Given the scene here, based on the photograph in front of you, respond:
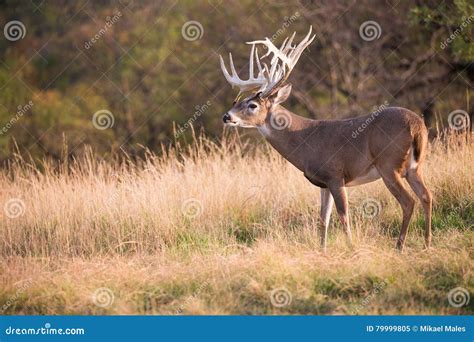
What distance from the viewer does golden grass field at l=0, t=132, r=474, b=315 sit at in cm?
790

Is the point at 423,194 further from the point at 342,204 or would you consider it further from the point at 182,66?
the point at 182,66

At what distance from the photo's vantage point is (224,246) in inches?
383

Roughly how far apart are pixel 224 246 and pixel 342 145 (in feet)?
5.88

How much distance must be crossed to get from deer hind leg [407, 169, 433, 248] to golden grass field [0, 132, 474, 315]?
0.17m

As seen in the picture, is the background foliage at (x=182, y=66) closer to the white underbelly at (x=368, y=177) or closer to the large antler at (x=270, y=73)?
the large antler at (x=270, y=73)

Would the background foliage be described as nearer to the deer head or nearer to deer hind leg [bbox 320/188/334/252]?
the deer head

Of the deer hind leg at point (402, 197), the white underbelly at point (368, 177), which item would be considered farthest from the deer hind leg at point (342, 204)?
the deer hind leg at point (402, 197)

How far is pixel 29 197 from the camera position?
11.5 m

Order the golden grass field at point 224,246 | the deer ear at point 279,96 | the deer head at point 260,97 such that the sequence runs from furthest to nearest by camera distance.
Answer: the deer ear at point 279,96, the deer head at point 260,97, the golden grass field at point 224,246

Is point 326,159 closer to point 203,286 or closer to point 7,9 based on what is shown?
point 203,286

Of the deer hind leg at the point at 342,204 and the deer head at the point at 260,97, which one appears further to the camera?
the deer head at the point at 260,97

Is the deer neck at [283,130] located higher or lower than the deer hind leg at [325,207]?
higher

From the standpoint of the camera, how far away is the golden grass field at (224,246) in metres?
7.90

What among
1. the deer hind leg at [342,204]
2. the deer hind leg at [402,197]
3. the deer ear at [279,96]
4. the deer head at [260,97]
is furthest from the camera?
the deer ear at [279,96]
